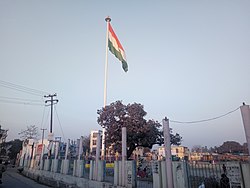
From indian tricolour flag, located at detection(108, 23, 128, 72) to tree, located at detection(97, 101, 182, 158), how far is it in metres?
→ 5.09

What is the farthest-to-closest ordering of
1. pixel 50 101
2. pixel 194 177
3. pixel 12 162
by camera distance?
pixel 12 162, pixel 50 101, pixel 194 177

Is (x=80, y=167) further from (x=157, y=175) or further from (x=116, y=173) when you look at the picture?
(x=157, y=175)

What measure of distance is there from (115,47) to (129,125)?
31.6 ft

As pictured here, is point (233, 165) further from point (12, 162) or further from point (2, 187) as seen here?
point (12, 162)

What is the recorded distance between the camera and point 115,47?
24312mm

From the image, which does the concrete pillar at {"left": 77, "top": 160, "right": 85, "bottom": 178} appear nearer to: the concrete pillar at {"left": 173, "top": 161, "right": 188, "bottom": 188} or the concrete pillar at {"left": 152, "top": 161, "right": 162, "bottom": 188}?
the concrete pillar at {"left": 152, "top": 161, "right": 162, "bottom": 188}

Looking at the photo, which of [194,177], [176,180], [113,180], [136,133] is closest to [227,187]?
[194,177]

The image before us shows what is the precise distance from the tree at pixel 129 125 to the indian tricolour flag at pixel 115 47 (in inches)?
200

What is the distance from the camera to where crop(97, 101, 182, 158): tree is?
78.5ft

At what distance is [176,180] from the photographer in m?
8.27

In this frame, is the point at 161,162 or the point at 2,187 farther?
the point at 2,187

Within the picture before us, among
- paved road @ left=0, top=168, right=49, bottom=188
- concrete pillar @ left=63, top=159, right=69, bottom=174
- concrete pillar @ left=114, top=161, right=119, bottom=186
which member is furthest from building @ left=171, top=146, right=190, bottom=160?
paved road @ left=0, top=168, right=49, bottom=188

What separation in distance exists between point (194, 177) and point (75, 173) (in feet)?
33.3

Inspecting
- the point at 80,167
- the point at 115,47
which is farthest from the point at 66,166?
the point at 115,47
